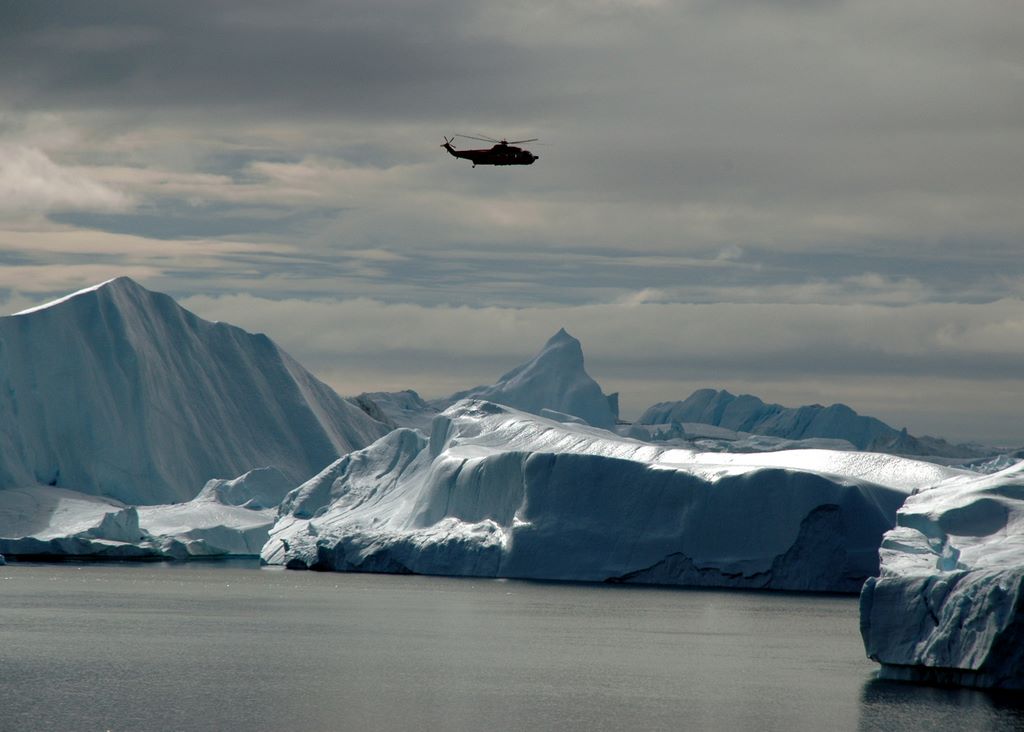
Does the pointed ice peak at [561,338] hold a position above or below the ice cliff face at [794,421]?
above

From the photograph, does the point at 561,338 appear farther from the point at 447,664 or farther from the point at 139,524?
the point at 447,664

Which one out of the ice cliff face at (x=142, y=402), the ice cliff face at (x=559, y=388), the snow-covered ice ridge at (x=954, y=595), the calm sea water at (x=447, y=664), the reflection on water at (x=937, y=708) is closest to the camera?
the reflection on water at (x=937, y=708)

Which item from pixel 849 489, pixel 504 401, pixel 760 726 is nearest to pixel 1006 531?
pixel 760 726

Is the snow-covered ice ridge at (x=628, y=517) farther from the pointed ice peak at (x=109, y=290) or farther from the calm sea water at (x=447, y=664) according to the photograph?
the pointed ice peak at (x=109, y=290)

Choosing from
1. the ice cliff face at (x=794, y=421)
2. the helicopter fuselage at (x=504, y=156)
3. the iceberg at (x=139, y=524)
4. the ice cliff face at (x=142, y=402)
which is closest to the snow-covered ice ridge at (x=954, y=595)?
the helicopter fuselage at (x=504, y=156)

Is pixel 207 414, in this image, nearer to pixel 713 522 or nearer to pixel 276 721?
pixel 713 522

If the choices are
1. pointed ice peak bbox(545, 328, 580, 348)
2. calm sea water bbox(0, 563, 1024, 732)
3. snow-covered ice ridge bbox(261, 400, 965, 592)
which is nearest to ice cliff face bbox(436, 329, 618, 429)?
pointed ice peak bbox(545, 328, 580, 348)

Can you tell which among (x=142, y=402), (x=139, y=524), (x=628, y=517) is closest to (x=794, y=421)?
(x=142, y=402)
